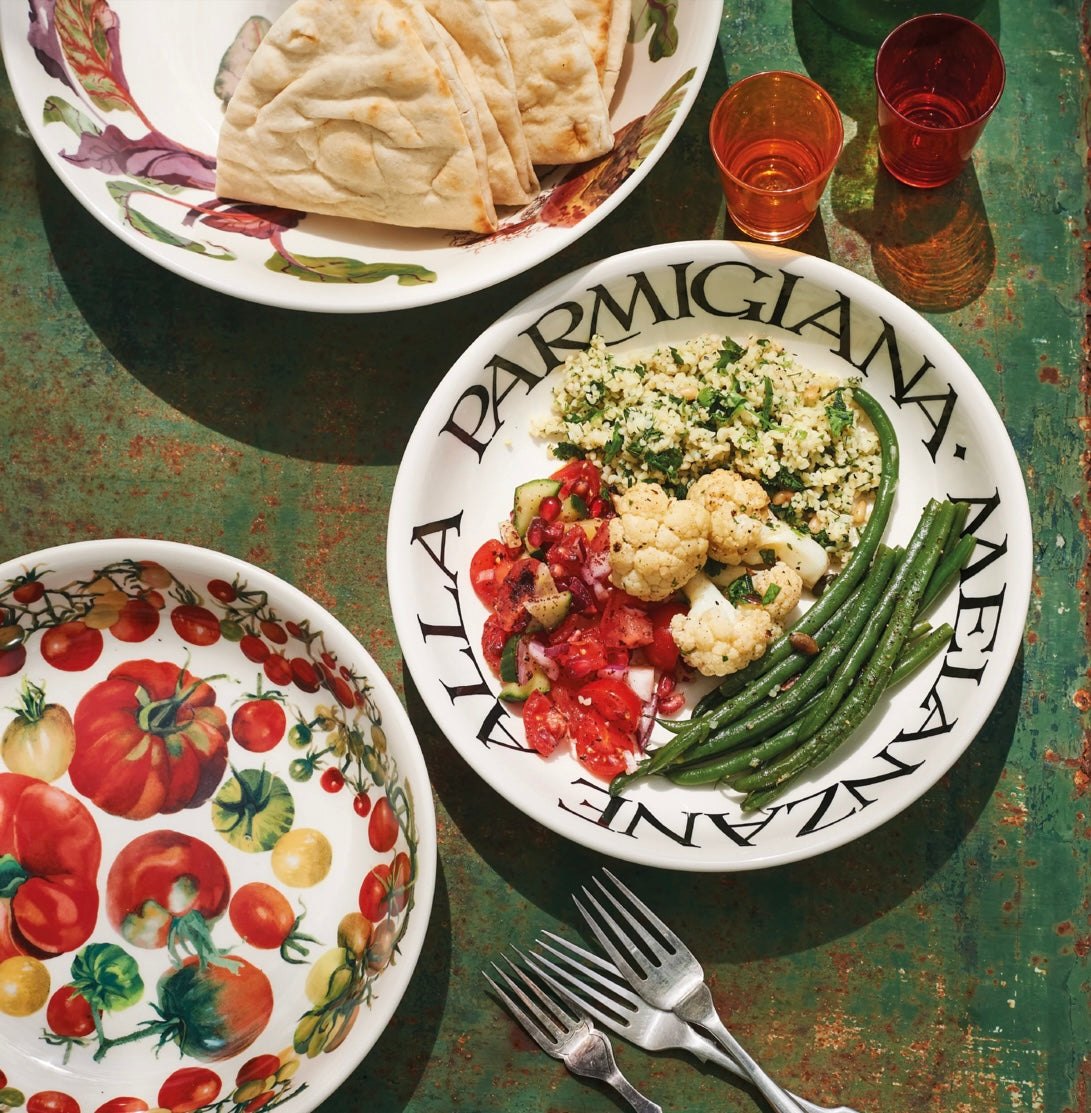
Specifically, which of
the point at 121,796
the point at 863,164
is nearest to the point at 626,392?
the point at 863,164

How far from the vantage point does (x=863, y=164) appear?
2.79m

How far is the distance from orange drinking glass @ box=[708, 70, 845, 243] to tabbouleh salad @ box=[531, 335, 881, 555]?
0.32 meters

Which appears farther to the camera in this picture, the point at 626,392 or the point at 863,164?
the point at 863,164

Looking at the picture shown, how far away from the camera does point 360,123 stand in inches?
96.3

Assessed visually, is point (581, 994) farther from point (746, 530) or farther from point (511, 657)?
point (746, 530)

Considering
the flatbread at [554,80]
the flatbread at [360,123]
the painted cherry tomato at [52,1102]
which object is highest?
the flatbread at [554,80]

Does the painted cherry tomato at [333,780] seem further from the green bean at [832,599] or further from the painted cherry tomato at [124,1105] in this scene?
the painted cherry tomato at [124,1105]

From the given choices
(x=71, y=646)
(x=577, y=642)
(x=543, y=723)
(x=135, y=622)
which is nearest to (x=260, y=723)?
(x=135, y=622)

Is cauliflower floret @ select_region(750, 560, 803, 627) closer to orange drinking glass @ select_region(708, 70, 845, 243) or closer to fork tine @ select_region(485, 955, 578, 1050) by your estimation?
orange drinking glass @ select_region(708, 70, 845, 243)

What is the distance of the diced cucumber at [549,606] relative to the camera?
2.46 metres

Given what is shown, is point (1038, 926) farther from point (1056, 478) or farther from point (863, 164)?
point (863, 164)

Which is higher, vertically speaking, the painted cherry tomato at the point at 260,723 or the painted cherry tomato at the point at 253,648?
the painted cherry tomato at the point at 253,648

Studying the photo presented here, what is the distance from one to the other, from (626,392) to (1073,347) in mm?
1198

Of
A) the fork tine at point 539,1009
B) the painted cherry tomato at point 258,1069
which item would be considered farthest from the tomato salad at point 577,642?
the painted cherry tomato at point 258,1069
